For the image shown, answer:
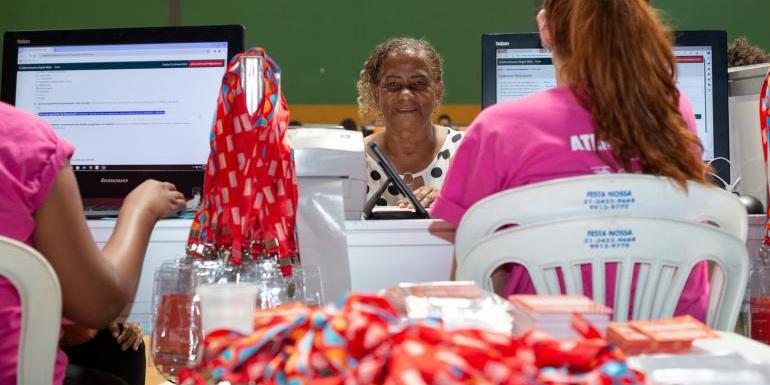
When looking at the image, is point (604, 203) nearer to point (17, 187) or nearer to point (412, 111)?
point (17, 187)

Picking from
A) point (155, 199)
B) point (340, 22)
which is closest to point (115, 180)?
point (155, 199)

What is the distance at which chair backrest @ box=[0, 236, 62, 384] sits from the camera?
98 centimetres

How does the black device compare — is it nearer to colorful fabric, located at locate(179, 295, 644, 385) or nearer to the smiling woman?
colorful fabric, located at locate(179, 295, 644, 385)

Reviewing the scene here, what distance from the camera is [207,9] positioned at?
6617mm

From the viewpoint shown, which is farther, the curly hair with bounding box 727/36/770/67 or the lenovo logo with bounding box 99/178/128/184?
the curly hair with bounding box 727/36/770/67

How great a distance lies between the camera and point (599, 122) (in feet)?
4.21

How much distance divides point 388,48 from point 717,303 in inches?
81.0

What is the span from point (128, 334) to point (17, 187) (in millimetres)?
567

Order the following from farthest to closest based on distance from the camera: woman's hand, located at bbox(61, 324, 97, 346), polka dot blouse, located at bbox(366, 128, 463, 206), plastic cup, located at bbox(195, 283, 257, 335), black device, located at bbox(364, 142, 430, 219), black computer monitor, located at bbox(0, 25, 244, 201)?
polka dot blouse, located at bbox(366, 128, 463, 206) < black computer monitor, located at bbox(0, 25, 244, 201) < black device, located at bbox(364, 142, 430, 219) < woman's hand, located at bbox(61, 324, 97, 346) < plastic cup, located at bbox(195, 283, 257, 335)

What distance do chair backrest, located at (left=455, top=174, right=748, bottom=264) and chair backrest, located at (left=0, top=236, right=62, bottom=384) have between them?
1.86ft

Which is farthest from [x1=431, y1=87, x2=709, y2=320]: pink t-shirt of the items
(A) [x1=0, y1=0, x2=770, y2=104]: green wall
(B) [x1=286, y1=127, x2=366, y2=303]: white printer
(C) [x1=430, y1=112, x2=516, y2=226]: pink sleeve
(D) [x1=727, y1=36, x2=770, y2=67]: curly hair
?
(A) [x1=0, y1=0, x2=770, y2=104]: green wall

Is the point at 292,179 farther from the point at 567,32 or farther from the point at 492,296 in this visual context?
the point at 492,296

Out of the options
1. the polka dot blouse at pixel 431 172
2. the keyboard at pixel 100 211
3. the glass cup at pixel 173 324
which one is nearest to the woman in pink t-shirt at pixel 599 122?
the glass cup at pixel 173 324

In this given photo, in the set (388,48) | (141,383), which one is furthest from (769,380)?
(388,48)
